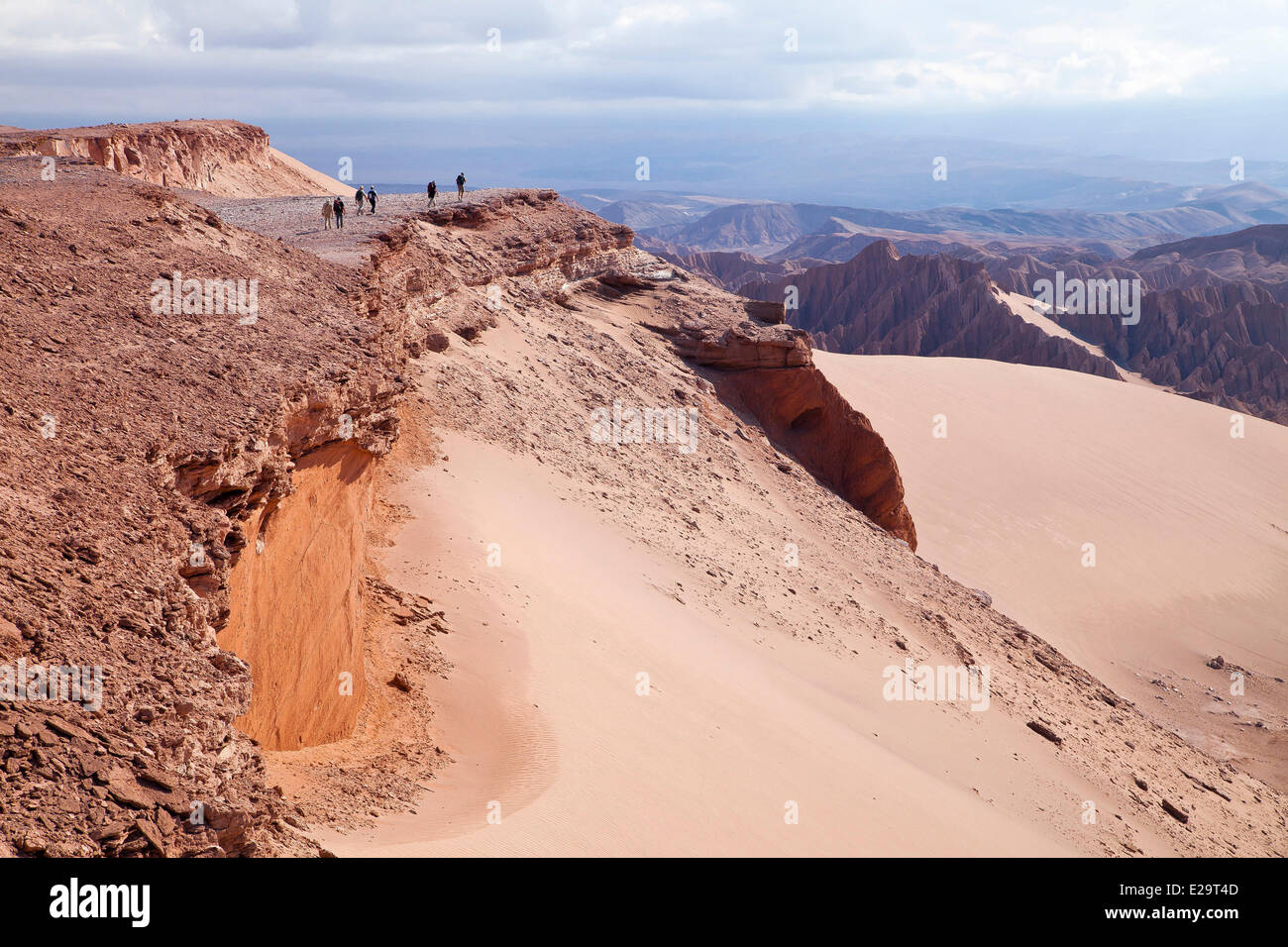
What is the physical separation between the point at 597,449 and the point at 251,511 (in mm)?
8943

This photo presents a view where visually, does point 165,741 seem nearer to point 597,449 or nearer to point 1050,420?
point 597,449

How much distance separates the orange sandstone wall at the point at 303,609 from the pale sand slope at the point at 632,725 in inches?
36.0

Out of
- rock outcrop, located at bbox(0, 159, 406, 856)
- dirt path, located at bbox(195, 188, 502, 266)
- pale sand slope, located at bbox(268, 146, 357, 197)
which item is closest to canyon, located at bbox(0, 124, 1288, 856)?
rock outcrop, located at bbox(0, 159, 406, 856)

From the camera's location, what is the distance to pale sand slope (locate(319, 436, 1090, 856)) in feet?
20.7

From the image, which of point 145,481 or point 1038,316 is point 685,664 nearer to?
point 145,481

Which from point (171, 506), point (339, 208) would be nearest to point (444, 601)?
point (171, 506)

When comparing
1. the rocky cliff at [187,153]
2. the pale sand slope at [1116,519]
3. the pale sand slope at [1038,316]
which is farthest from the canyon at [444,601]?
the pale sand slope at [1038,316]

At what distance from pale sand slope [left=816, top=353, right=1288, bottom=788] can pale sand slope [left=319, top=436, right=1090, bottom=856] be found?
9789 mm

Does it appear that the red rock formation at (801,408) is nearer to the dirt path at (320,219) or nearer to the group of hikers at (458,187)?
the group of hikers at (458,187)

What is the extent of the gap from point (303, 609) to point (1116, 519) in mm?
26483

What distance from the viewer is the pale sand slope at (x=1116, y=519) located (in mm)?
20156

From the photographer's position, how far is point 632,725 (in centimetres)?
791

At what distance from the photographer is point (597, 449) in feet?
48.9

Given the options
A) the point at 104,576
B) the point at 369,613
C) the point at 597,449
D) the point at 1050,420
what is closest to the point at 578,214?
the point at 597,449
